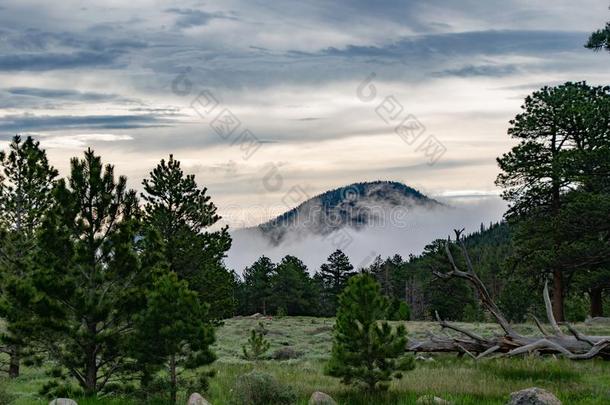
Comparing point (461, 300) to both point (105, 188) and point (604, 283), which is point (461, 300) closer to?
point (604, 283)

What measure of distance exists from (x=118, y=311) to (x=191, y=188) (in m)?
17.4

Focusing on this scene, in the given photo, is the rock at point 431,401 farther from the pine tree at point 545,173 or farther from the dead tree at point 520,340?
the pine tree at point 545,173

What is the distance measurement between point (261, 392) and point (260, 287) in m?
73.3

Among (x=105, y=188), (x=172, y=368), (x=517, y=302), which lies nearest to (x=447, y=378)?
(x=172, y=368)

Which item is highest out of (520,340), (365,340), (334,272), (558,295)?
(334,272)

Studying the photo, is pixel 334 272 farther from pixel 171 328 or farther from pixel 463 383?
pixel 171 328

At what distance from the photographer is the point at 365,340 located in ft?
41.3

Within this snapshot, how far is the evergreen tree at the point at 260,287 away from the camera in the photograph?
83.8 m

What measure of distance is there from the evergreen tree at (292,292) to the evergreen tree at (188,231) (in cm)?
4971

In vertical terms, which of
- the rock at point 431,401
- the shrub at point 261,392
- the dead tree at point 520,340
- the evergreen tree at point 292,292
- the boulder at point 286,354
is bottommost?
the boulder at point 286,354

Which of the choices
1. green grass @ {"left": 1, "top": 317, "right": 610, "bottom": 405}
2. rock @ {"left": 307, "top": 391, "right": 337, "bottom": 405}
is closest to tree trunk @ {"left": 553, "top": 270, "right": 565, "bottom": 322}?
green grass @ {"left": 1, "top": 317, "right": 610, "bottom": 405}

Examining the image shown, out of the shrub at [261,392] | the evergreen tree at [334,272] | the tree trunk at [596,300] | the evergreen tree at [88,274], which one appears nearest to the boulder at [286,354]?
the evergreen tree at [88,274]

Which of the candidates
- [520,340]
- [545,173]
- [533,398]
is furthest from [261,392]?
[545,173]

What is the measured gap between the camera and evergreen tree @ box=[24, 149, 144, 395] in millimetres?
12750
